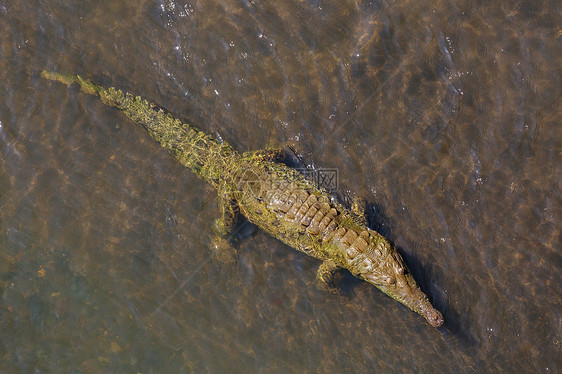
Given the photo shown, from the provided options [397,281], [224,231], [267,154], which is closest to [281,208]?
[267,154]

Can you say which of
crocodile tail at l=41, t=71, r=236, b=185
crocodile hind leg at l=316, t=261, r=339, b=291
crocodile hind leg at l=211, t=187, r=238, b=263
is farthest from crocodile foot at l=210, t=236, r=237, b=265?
crocodile hind leg at l=316, t=261, r=339, b=291

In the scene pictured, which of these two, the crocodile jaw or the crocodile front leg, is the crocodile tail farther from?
the crocodile jaw

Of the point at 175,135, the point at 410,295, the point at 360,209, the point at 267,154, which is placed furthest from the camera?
the point at 175,135

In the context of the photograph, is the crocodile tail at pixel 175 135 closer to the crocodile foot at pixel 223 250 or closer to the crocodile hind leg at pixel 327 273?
the crocodile foot at pixel 223 250

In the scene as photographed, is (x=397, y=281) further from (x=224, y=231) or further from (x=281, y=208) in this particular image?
→ (x=224, y=231)

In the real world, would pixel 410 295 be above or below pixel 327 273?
above

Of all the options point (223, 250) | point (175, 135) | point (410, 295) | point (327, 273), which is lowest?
point (223, 250)

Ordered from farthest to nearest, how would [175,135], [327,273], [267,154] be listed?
[175,135] < [267,154] < [327,273]
